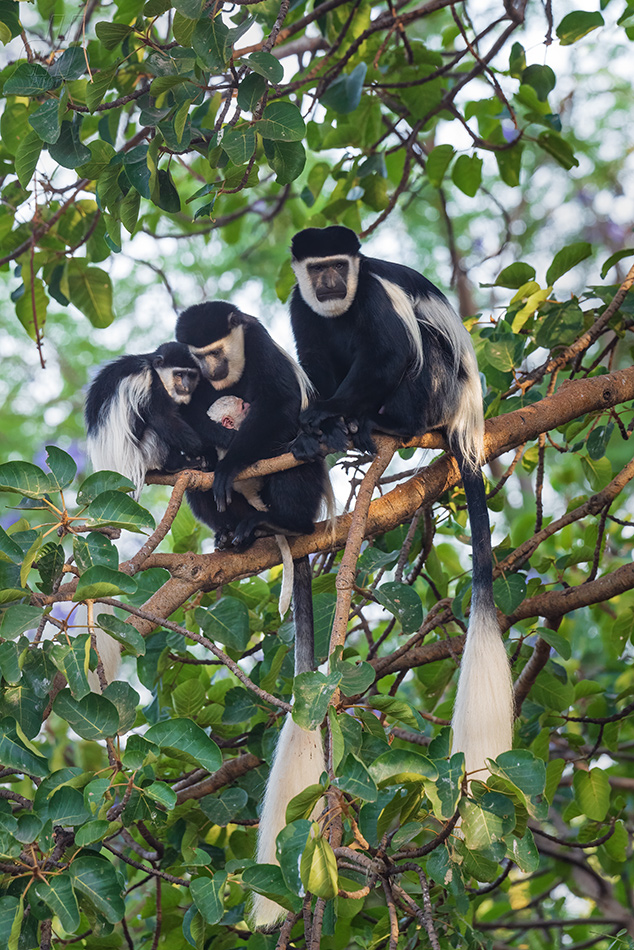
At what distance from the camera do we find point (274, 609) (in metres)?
2.20

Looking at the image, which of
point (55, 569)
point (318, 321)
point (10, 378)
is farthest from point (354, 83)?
point (10, 378)

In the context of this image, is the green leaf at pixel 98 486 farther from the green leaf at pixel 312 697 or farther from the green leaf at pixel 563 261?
the green leaf at pixel 563 261

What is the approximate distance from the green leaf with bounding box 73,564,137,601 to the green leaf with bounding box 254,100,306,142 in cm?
80

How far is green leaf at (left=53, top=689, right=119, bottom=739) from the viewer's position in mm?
1128

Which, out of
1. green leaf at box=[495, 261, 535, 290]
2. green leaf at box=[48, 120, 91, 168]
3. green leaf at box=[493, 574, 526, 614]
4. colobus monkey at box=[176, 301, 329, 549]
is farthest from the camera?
green leaf at box=[495, 261, 535, 290]

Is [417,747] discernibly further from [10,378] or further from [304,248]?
[10,378]

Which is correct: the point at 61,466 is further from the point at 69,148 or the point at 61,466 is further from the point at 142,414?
the point at 142,414

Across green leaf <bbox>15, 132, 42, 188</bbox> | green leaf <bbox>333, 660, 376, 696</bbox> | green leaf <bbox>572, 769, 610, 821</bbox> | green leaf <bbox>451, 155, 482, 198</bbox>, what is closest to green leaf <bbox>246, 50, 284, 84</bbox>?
green leaf <bbox>15, 132, 42, 188</bbox>

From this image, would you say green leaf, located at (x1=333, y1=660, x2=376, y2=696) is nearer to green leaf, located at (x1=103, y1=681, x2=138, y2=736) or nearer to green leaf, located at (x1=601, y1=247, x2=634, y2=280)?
green leaf, located at (x1=103, y1=681, x2=138, y2=736)

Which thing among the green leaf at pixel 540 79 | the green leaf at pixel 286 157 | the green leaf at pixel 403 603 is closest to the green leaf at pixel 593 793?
the green leaf at pixel 403 603

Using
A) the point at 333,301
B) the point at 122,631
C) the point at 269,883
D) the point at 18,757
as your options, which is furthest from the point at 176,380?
the point at 269,883

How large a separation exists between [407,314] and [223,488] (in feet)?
2.32

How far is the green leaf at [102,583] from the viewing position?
110 cm

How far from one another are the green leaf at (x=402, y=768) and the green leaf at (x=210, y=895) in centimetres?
33
